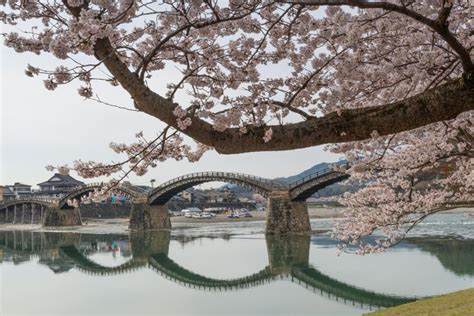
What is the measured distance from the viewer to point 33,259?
29.5m

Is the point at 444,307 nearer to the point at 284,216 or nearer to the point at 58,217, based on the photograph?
the point at 284,216

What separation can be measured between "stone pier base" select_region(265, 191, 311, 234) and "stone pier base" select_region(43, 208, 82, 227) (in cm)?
3184

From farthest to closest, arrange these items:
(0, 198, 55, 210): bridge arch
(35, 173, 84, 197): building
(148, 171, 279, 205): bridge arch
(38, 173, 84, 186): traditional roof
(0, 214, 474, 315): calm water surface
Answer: (35, 173, 84, 197): building
(38, 173, 84, 186): traditional roof
(0, 198, 55, 210): bridge arch
(148, 171, 279, 205): bridge arch
(0, 214, 474, 315): calm water surface

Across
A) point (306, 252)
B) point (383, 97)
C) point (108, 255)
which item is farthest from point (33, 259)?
point (383, 97)

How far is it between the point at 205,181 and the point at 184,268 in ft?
76.4

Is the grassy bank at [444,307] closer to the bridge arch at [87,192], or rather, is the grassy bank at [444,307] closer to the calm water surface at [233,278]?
the calm water surface at [233,278]

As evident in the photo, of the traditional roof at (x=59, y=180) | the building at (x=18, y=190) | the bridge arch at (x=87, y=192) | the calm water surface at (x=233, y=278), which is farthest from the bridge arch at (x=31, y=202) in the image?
the calm water surface at (x=233, y=278)

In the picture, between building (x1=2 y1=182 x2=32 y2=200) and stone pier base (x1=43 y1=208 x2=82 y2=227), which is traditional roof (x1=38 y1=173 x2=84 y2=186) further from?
stone pier base (x1=43 y1=208 x2=82 y2=227)

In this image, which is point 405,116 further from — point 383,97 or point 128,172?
point 383,97

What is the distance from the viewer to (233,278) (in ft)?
69.6

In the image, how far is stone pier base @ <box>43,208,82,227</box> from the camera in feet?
A: 201

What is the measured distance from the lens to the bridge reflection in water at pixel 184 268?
17.4 m

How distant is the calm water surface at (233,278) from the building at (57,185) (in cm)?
5793

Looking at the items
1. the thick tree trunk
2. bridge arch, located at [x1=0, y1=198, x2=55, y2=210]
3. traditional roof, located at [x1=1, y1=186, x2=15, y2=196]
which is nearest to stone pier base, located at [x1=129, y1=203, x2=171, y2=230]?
bridge arch, located at [x1=0, y1=198, x2=55, y2=210]
